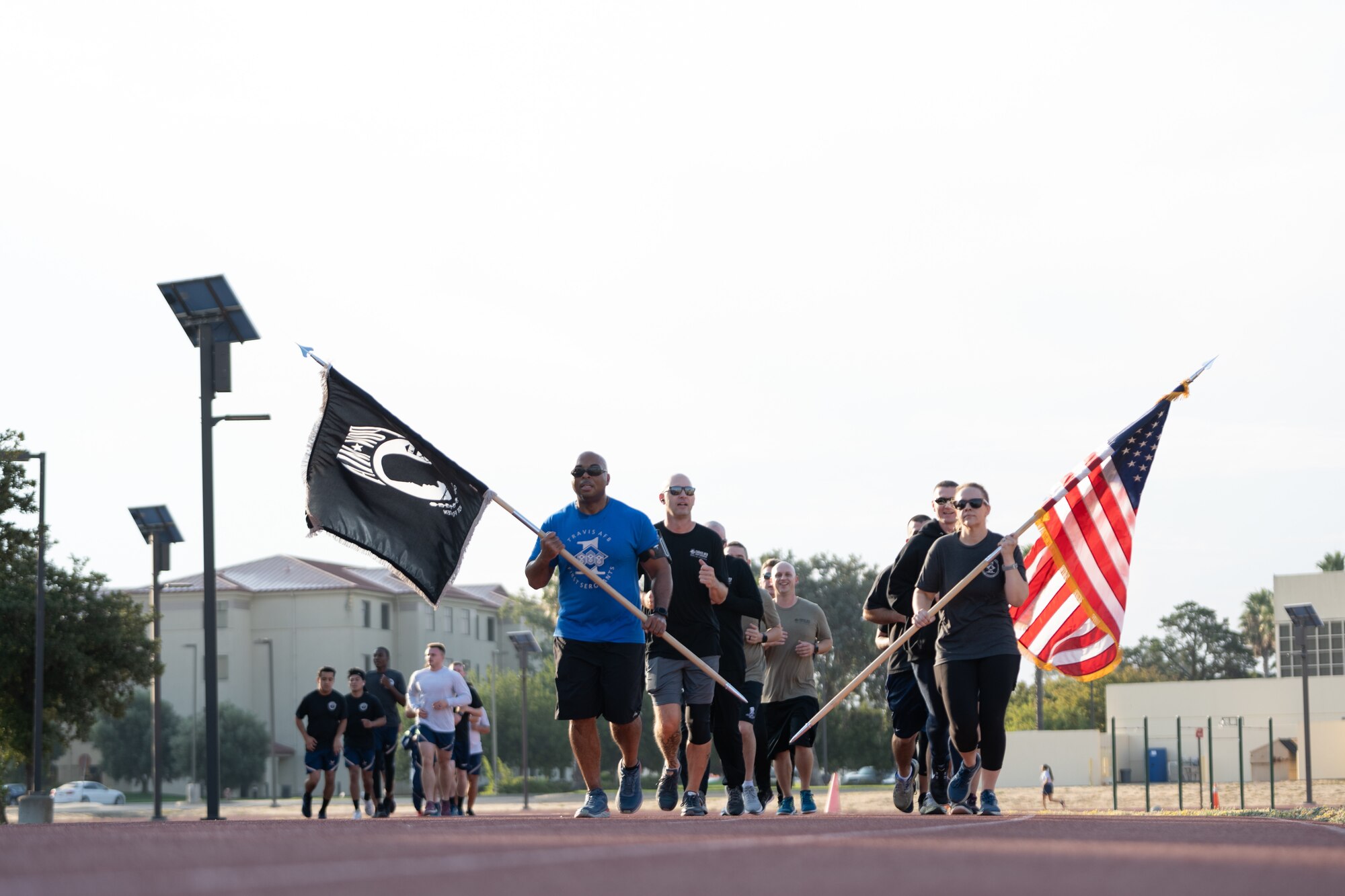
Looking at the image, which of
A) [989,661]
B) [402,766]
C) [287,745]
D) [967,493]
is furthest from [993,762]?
[287,745]

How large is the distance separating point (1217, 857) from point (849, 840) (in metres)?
1.33

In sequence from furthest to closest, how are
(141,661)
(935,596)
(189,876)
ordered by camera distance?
(141,661), (935,596), (189,876)

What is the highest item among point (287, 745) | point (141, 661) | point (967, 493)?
point (967, 493)

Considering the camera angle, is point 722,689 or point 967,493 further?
point 722,689

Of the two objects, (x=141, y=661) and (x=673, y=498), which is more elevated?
(x=673, y=498)

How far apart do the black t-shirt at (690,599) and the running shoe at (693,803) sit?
929mm

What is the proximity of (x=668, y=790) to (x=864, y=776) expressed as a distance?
71773mm

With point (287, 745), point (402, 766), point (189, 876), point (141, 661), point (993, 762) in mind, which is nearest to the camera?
point (189, 876)

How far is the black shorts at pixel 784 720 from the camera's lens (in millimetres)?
13938

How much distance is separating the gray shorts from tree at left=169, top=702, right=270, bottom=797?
80.1m

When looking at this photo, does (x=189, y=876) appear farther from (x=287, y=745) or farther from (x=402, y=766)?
(x=287, y=745)

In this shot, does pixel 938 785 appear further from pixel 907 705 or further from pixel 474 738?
pixel 474 738

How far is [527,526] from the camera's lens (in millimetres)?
11703

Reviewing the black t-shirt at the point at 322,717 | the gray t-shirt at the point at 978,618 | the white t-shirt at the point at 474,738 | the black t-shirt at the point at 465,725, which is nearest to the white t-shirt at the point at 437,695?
the black t-shirt at the point at 465,725
